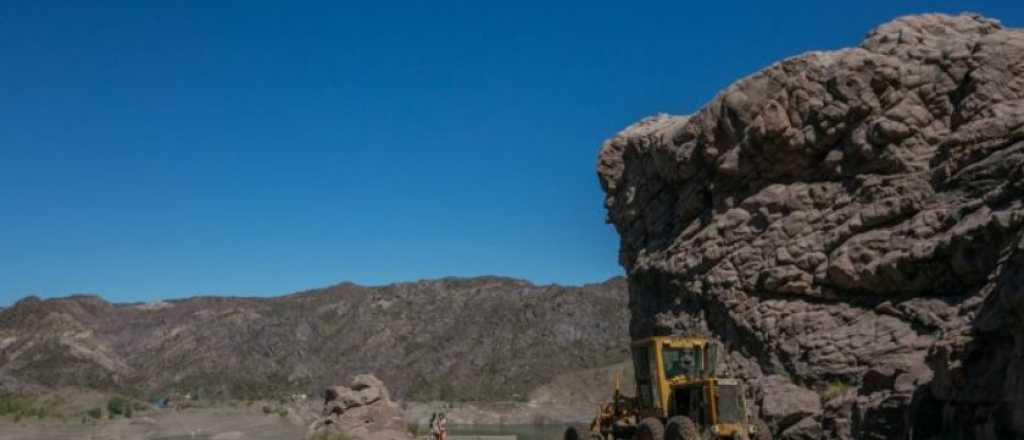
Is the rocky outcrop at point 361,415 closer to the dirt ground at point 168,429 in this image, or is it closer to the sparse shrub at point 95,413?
the dirt ground at point 168,429

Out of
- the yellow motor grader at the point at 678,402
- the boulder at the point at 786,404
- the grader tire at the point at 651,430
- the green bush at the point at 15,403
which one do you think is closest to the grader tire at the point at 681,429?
the yellow motor grader at the point at 678,402

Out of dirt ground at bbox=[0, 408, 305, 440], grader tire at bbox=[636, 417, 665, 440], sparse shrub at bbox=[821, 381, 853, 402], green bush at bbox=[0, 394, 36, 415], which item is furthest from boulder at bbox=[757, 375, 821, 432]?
green bush at bbox=[0, 394, 36, 415]

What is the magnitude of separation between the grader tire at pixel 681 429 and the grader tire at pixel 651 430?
51 centimetres

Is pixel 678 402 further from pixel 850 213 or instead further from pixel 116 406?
pixel 116 406

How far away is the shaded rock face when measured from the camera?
1722 centimetres

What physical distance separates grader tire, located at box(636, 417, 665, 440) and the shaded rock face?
9.57 ft

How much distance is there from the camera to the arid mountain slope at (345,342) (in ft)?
232

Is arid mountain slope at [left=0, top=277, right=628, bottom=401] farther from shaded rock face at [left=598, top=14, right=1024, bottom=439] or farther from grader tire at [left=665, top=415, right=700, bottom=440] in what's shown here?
grader tire at [left=665, top=415, right=700, bottom=440]

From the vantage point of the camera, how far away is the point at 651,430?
1580 centimetres

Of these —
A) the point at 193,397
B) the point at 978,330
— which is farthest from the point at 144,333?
the point at 978,330

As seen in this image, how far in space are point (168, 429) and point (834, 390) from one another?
2966 cm

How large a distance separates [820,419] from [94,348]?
77406 mm

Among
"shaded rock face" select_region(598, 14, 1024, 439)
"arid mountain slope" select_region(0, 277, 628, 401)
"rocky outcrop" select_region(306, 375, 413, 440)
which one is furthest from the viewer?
"arid mountain slope" select_region(0, 277, 628, 401)

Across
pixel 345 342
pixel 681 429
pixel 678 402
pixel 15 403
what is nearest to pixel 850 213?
pixel 678 402
